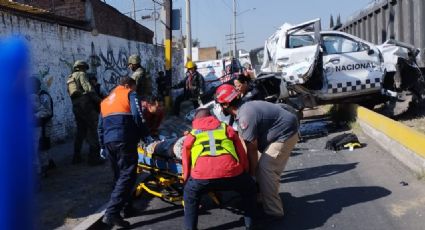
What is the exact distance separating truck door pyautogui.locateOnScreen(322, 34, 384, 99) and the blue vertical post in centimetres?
1093

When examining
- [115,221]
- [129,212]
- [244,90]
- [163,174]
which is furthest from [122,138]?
[244,90]

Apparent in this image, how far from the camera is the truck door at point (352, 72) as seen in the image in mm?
11367

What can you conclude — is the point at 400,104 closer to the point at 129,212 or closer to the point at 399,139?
the point at 399,139

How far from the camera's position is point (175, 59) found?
82.9 feet

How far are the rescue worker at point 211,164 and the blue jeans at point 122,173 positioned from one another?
Result: 2.41 ft

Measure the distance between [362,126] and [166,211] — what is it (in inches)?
235

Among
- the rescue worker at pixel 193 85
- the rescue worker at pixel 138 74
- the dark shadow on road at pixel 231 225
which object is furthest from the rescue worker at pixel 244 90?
the rescue worker at pixel 193 85

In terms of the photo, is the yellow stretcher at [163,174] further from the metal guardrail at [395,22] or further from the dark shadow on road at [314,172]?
the metal guardrail at [395,22]

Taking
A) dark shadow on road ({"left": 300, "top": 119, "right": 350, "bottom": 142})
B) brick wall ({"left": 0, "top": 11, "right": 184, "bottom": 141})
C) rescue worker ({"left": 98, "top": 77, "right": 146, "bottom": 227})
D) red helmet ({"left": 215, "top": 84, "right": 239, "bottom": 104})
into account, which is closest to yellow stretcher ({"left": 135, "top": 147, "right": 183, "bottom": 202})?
rescue worker ({"left": 98, "top": 77, "right": 146, "bottom": 227})

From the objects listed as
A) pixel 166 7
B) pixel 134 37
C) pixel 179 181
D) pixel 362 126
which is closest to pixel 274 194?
pixel 179 181

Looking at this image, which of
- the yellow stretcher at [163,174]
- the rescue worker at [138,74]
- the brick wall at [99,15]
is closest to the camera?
the yellow stretcher at [163,174]

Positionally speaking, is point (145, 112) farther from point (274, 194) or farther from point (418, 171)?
point (418, 171)

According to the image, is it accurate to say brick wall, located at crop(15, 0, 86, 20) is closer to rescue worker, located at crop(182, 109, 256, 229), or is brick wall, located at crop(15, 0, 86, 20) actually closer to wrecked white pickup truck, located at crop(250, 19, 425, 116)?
wrecked white pickup truck, located at crop(250, 19, 425, 116)

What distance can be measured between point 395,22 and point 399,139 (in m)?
5.98
